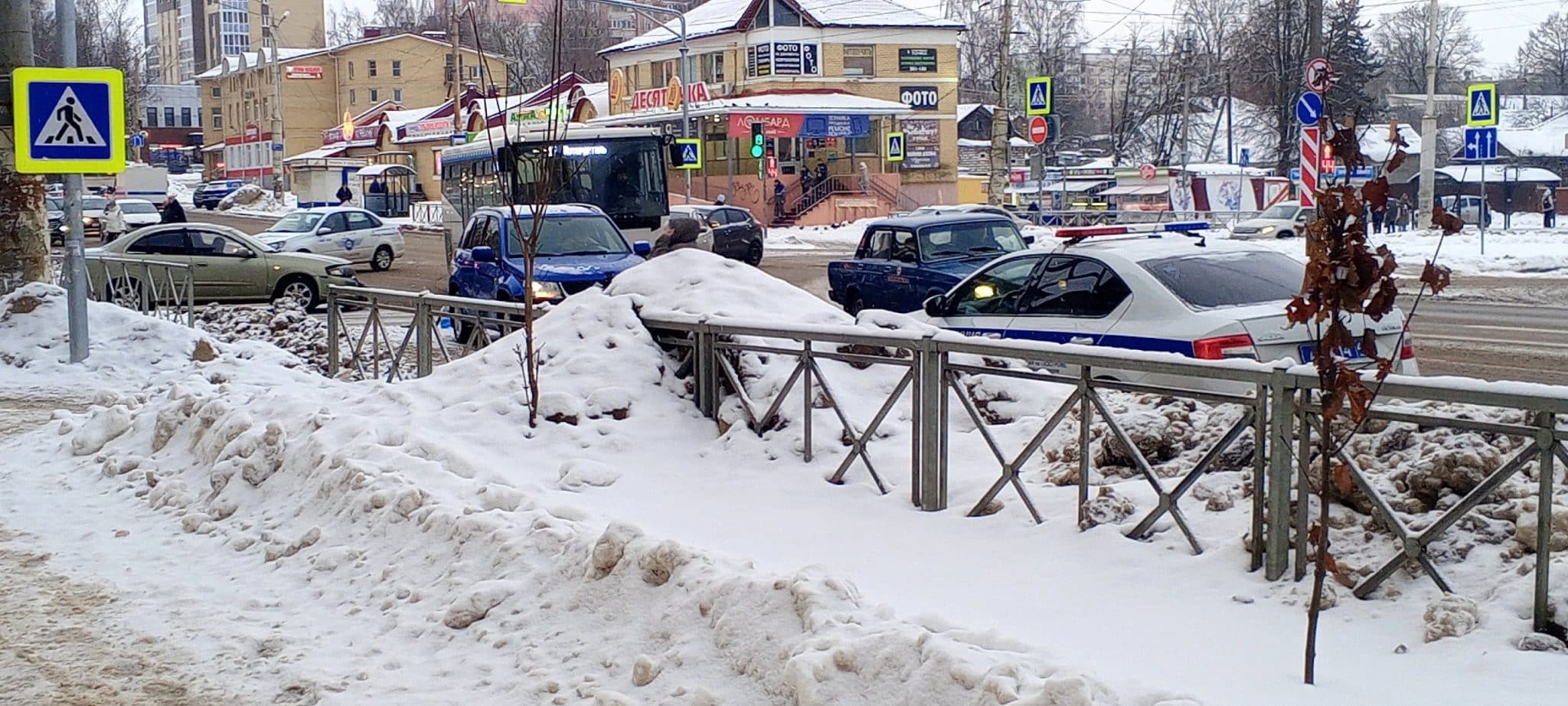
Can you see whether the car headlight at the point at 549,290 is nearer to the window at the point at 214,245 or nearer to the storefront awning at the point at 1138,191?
the window at the point at 214,245

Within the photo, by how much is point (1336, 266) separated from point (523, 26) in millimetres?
105679

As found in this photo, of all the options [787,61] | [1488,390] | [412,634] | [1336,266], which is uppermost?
[787,61]

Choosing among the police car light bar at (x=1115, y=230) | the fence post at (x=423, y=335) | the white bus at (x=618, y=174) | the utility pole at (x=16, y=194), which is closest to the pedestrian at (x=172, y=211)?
the white bus at (x=618, y=174)

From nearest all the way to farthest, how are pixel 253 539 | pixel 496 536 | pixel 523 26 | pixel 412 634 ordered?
1. pixel 412 634
2. pixel 496 536
3. pixel 253 539
4. pixel 523 26

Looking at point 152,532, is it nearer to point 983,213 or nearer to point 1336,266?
point 1336,266

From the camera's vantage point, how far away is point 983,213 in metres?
16.4

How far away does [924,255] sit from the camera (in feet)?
51.8

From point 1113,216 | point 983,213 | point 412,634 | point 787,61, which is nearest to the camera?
point 412,634

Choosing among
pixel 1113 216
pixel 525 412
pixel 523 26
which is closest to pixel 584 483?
pixel 525 412

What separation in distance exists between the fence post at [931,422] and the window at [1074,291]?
10.1 feet

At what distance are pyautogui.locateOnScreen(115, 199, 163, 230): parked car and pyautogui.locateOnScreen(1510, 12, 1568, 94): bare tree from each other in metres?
88.2

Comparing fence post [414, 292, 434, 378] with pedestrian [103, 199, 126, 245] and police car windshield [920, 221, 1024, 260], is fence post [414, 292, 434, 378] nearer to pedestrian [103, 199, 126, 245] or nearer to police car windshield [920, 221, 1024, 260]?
police car windshield [920, 221, 1024, 260]

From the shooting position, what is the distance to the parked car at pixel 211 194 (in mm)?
82438

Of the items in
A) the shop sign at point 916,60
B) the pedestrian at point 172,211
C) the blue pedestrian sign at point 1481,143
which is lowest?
the pedestrian at point 172,211
